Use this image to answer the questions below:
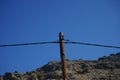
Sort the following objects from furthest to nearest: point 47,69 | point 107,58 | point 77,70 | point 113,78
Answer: point 107,58 < point 47,69 < point 77,70 < point 113,78

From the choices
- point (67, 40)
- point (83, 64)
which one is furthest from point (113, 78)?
point (67, 40)

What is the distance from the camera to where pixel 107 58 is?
12162 cm

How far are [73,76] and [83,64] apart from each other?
2557 centimetres

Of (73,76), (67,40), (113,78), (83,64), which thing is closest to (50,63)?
(83,64)

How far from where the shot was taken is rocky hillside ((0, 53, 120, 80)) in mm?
85750

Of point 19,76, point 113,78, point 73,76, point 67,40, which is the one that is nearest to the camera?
point 67,40

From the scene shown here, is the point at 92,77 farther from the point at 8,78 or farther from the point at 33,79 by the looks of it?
the point at 8,78

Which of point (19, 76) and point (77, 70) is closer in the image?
point (19, 76)

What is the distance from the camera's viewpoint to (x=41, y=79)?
84.9m

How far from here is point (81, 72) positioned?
314 feet

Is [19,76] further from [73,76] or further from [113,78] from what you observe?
[113,78]

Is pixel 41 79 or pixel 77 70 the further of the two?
pixel 77 70

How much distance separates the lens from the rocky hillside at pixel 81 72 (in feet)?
281

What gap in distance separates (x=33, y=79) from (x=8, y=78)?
324 inches
